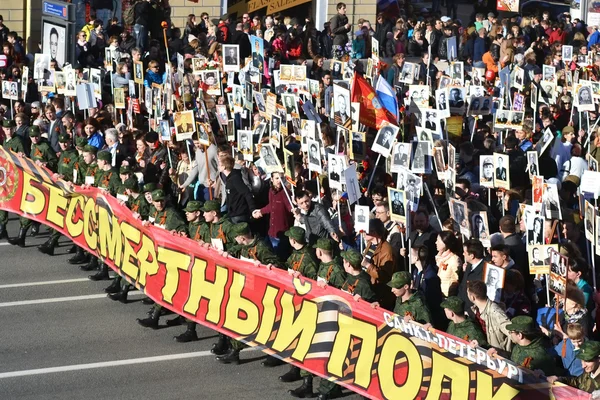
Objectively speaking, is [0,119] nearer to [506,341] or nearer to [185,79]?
[185,79]

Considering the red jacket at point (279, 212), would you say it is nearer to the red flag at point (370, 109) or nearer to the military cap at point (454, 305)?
the red flag at point (370, 109)

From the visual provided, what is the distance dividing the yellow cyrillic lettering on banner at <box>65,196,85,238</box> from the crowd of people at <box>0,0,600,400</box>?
1.22 ft

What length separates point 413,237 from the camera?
42.4 feet

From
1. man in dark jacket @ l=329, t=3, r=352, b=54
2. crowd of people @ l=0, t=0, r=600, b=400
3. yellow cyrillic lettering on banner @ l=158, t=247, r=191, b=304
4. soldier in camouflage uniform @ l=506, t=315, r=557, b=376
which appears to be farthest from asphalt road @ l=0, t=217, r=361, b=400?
man in dark jacket @ l=329, t=3, r=352, b=54

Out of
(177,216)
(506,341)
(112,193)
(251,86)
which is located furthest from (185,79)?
(506,341)

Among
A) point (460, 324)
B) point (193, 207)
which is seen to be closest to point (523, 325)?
point (460, 324)

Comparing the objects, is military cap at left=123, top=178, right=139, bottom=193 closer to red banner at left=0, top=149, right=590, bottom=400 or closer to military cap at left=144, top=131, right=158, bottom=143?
red banner at left=0, top=149, right=590, bottom=400

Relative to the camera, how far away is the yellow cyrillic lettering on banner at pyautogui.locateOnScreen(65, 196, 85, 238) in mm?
15723

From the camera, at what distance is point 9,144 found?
1800cm

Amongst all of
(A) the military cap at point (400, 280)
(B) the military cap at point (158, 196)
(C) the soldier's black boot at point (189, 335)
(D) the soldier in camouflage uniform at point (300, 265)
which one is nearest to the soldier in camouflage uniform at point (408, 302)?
(A) the military cap at point (400, 280)

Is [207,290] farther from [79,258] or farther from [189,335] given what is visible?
[79,258]

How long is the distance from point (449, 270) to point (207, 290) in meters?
2.53

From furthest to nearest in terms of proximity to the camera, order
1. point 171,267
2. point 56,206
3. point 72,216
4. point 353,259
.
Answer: point 56,206, point 72,216, point 171,267, point 353,259

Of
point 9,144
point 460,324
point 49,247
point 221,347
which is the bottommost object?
point 221,347
